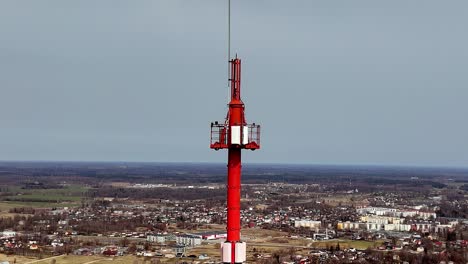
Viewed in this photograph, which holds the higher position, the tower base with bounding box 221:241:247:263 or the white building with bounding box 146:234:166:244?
the tower base with bounding box 221:241:247:263

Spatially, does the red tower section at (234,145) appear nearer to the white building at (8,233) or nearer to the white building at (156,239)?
the white building at (156,239)

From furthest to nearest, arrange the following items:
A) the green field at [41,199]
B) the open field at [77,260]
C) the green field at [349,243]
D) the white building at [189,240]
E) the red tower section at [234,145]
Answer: the green field at [41,199]
the white building at [189,240]
the green field at [349,243]
the open field at [77,260]
the red tower section at [234,145]

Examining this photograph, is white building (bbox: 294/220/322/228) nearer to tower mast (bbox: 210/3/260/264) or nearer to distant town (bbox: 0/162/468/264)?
distant town (bbox: 0/162/468/264)

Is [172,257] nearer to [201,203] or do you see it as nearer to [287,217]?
[287,217]

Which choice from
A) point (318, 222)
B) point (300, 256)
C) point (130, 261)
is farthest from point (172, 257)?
point (318, 222)

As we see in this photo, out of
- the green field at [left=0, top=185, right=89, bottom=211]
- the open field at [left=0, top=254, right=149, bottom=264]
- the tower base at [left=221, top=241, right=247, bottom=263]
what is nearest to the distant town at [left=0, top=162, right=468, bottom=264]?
the open field at [left=0, top=254, right=149, bottom=264]

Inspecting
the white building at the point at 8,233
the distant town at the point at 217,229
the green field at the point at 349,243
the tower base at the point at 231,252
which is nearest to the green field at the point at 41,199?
the distant town at the point at 217,229

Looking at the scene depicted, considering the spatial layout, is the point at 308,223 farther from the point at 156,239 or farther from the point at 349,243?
the point at 156,239

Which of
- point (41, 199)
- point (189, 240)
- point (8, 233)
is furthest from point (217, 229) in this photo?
point (41, 199)

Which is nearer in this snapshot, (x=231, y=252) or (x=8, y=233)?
(x=231, y=252)
